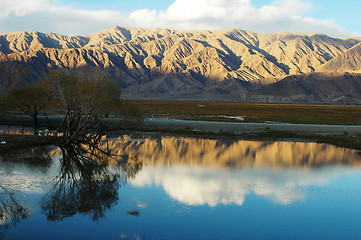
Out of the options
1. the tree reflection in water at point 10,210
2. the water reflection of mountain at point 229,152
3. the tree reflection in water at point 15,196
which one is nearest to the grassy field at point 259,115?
the water reflection of mountain at point 229,152

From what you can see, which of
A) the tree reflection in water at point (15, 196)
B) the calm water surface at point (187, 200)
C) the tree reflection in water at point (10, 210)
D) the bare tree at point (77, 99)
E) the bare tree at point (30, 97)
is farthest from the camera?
the bare tree at point (30, 97)

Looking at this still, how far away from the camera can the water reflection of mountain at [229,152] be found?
26.4 metres

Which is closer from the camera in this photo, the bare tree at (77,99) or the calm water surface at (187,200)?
the calm water surface at (187,200)

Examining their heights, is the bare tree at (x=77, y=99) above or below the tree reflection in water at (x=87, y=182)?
above

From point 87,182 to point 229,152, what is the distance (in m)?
14.7

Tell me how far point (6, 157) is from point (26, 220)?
1263cm

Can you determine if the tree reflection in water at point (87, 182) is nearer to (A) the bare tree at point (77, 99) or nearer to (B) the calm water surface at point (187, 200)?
(B) the calm water surface at point (187, 200)

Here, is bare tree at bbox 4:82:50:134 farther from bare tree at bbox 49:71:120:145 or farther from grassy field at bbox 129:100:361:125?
grassy field at bbox 129:100:361:125

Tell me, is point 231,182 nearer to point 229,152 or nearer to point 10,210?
point 229,152

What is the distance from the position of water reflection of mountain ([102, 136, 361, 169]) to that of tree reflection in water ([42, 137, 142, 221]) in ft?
8.13

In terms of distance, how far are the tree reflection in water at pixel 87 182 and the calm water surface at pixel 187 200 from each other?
50mm

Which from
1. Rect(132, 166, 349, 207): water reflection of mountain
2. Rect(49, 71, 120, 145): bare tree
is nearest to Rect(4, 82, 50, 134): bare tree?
Rect(49, 71, 120, 145): bare tree

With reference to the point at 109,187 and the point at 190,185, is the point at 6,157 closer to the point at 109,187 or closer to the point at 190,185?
the point at 109,187

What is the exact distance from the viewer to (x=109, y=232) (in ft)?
43.0
